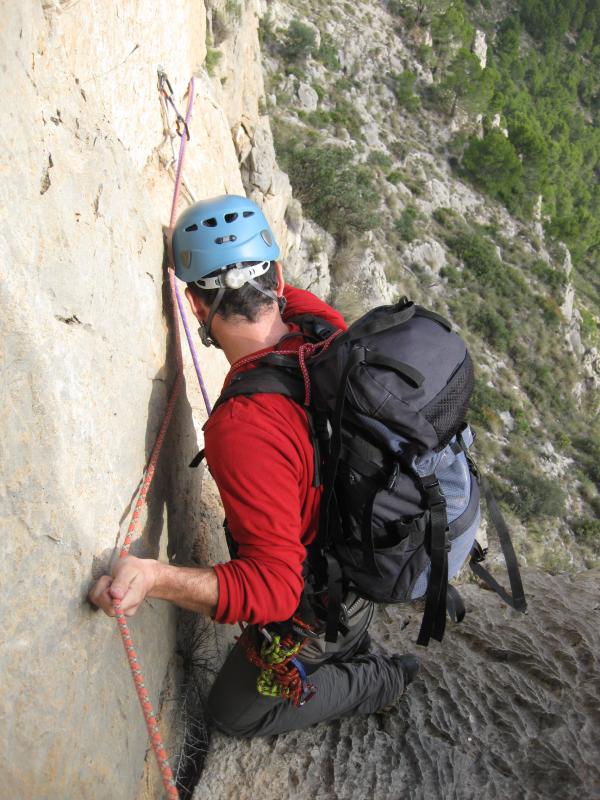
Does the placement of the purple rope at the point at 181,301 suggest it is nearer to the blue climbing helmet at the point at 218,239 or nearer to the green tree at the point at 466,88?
the blue climbing helmet at the point at 218,239

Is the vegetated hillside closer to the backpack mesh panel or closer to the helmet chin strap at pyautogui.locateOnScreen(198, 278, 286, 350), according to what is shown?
the helmet chin strap at pyautogui.locateOnScreen(198, 278, 286, 350)

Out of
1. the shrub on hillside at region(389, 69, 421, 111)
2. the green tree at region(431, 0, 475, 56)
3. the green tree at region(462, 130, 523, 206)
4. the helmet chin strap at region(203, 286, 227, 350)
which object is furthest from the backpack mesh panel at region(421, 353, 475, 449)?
the green tree at region(431, 0, 475, 56)

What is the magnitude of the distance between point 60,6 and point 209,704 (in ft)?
9.97

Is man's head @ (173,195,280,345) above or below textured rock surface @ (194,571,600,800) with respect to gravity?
above

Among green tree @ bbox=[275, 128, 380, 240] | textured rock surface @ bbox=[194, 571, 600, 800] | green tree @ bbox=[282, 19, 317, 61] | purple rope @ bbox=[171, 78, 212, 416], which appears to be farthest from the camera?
green tree @ bbox=[282, 19, 317, 61]

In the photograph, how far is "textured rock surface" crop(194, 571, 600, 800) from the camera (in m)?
2.43

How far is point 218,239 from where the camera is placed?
2.59 meters

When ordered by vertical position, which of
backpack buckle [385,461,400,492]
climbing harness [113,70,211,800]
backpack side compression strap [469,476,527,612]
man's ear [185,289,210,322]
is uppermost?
man's ear [185,289,210,322]

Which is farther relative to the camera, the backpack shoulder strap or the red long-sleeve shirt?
the backpack shoulder strap

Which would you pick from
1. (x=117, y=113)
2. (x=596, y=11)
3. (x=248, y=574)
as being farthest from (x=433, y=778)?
(x=596, y=11)

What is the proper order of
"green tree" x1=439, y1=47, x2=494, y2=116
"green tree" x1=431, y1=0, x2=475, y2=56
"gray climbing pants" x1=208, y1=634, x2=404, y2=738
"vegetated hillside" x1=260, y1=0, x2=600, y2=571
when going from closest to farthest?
"gray climbing pants" x1=208, y1=634, x2=404, y2=738, "vegetated hillside" x1=260, y1=0, x2=600, y2=571, "green tree" x1=439, y1=47, x2=494, y2=116, "green tree" x1=431, y1=0, x2=475, y2=56

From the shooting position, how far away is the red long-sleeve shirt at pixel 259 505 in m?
1.94

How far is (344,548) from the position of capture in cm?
220

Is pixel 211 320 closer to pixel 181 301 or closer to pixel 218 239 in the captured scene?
pixel 218 239
